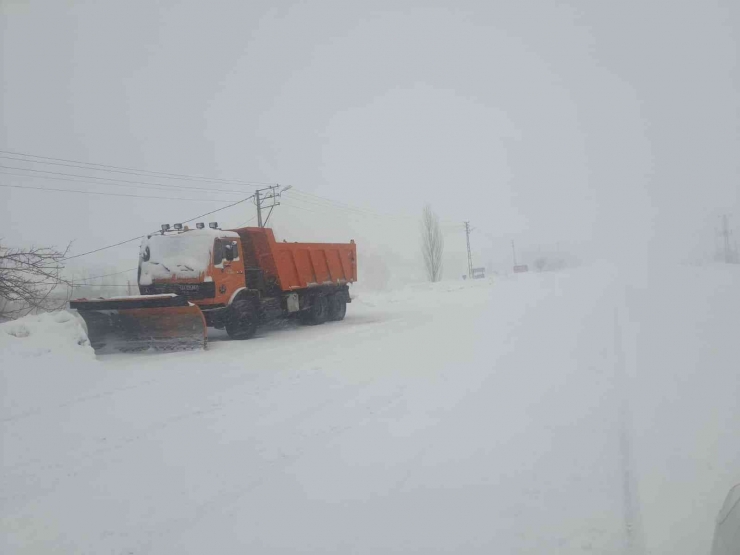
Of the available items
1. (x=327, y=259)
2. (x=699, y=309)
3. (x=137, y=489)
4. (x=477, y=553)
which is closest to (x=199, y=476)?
(x=137, y=489)

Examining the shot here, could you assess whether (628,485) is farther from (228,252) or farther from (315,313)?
(315,313)

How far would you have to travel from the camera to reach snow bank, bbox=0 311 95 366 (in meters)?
6.50

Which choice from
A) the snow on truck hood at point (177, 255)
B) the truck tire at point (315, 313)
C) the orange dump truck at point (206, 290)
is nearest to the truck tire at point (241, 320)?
the orange dump truck at point (206, 290)

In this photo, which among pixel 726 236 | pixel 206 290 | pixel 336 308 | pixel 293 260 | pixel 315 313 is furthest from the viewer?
pixel 726 236

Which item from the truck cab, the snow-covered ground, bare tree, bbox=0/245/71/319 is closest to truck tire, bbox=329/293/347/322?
the truck cab

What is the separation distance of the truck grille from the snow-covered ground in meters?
2.56

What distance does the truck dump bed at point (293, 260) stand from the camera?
11.9 metres

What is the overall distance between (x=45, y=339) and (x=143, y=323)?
2148mm

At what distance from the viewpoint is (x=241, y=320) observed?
10547mm

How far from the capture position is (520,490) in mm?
2990

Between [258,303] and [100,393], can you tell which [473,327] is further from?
[100,393]

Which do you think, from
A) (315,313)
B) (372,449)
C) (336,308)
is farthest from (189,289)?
(372,449)

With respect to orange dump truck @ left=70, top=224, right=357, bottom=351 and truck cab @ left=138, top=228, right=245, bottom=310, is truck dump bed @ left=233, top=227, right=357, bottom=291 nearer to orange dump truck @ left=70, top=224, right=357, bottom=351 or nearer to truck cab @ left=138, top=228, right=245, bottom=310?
orange dump truck @ left=70, top=224, right=357, bottom=351

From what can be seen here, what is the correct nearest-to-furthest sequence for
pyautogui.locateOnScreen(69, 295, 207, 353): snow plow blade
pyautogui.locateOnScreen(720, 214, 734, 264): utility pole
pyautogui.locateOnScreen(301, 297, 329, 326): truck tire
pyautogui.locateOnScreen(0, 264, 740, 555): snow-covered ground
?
1. pyautogui.locateOnScreen(0, 264, 740, 555): snow-covered ground
2. pyautogui.locateOnScreen(69, 295, 207, 353): snow plow blade
3. pyautogui.locateOnScreen(301, 297, 329, 326): truck tire
4. pyautogui.locateOnScreen(720, 214, 734, 264): utility pole
